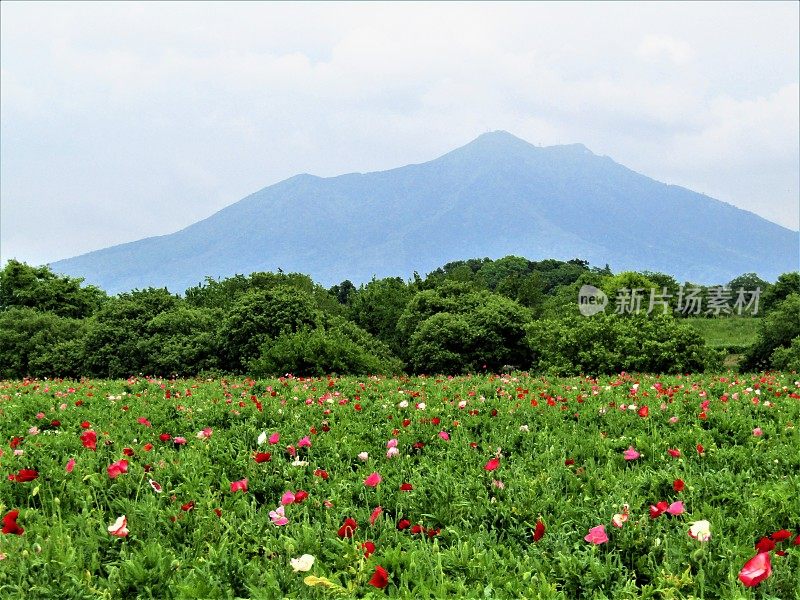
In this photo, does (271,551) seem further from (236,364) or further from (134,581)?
(236,364)

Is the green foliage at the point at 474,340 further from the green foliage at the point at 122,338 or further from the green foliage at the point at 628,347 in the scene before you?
the green foliage at the point at 122,338

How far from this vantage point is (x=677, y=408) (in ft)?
20.8

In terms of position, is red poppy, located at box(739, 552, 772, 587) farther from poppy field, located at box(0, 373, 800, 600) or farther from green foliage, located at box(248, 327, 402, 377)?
green foliage, located at box(248, 327, 402, 377)

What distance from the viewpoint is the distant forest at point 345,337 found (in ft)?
62.8

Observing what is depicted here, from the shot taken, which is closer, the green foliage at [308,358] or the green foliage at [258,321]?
the green foliage at [308,358]

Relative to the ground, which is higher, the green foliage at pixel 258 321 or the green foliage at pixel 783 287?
the green foliage at pixel 783 287

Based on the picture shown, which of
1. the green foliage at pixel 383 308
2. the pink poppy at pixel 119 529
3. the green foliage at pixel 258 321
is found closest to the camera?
the pink poppy at pixel 119 529

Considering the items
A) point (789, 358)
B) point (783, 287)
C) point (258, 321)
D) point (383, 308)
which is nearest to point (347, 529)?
point (258, 321)

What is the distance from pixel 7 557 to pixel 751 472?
453 centimetres

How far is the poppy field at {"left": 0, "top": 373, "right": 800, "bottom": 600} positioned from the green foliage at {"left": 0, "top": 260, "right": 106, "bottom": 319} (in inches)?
1469

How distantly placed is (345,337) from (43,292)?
28.4m

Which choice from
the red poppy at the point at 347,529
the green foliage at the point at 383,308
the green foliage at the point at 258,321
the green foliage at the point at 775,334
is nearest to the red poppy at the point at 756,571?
the red poppy at the point at 347,529

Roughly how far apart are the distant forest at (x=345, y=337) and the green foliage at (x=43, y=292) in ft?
0.30

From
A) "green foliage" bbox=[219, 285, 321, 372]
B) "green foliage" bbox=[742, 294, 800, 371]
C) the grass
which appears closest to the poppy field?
"green foliage" bbox=[219, 285, 321, 372]
